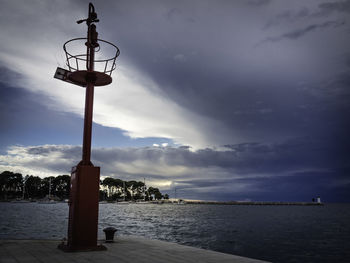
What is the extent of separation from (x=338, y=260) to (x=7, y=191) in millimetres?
192686

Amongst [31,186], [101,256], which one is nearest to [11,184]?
[31,186]

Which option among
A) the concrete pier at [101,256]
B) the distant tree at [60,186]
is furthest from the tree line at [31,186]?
the concrete pier at [101,256]

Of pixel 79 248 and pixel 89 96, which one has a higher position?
pixel 89 96

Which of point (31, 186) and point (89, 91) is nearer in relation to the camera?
point (89, 91)

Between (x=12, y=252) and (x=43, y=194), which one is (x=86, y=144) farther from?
(x=43, y=194)

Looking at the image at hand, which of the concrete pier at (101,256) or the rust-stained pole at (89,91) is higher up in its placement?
the rust-stained pole at (89,91)

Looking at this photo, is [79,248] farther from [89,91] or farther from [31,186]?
[31,186]

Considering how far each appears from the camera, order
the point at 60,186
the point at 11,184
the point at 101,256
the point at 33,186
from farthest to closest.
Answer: the point at 60,186
the point at 33,186
the point at 11,184
the point at 101,256

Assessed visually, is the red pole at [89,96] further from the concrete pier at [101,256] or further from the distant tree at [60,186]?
the distant tree at [60,186]

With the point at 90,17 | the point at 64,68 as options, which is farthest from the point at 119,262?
the point at 90,17

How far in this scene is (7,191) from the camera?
171125 mm

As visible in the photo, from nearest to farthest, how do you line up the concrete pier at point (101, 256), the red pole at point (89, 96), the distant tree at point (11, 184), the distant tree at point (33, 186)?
the concrete pier at point (101, 256) < the red pole at point (89, 96) < the distant tree at point (11, 184) < the distant tree at point (33, 186)

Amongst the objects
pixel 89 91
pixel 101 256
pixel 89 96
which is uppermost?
pixel 89 91

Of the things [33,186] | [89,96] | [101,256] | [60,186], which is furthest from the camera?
[60,186]
